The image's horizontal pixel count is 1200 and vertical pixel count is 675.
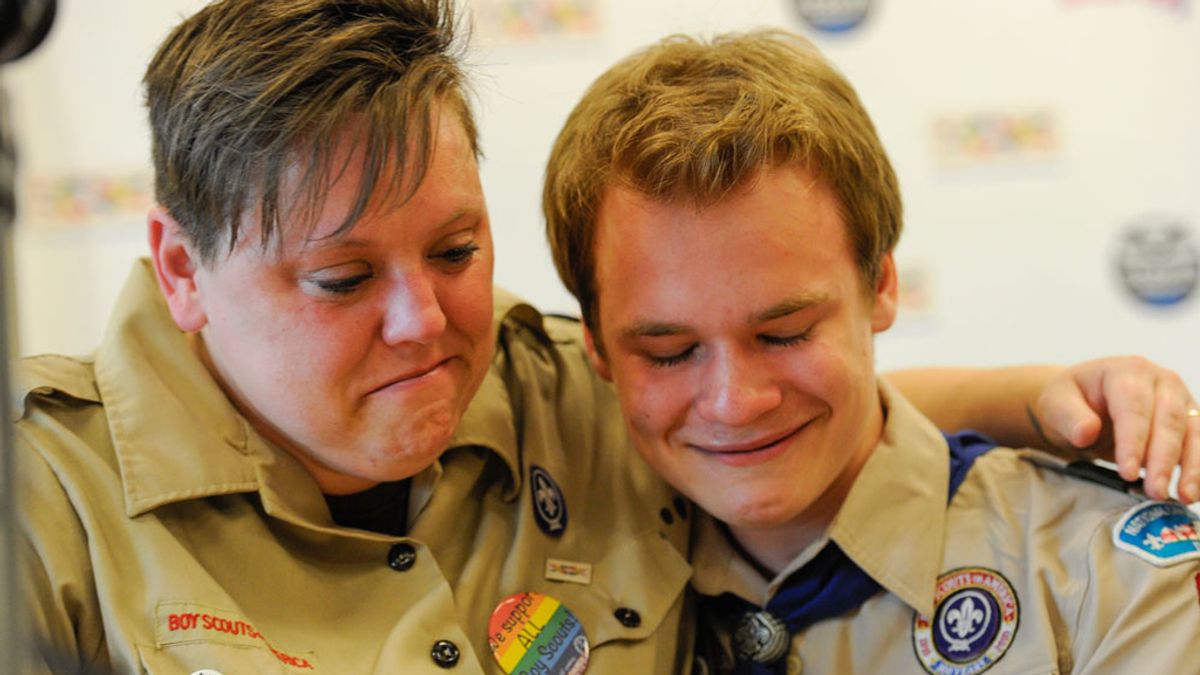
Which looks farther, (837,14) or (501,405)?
(837,14)

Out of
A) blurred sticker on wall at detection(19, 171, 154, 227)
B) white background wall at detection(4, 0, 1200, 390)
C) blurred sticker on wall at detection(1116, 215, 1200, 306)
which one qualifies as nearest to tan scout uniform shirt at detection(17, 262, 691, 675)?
white background wall at detection(4, 0, 1200, 390)

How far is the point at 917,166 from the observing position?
306 centimetres

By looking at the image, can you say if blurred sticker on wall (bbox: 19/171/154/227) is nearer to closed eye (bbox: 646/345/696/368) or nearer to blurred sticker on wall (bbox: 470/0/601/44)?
blurred sticker on wall (bbox: 470/0/601/44)

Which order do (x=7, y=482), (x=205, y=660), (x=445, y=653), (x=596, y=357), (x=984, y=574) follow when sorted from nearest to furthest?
(x=7, y=482) < (x=205, y=660) < (x=445, y=653) < (x=984, y=574) < (x=596, y=357)

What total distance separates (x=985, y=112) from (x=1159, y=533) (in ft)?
6.19

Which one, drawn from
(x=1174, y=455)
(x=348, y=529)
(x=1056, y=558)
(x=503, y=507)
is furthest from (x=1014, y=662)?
(x=348, y=529)

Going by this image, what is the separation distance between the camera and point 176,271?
1.33 m

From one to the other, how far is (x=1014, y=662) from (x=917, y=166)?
1890mm

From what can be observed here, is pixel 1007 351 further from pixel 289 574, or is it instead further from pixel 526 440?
pixel 289 574

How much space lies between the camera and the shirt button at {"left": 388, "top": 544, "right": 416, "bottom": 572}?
136cm

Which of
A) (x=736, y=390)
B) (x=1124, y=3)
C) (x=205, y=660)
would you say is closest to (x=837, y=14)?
(x=1124, y=3)

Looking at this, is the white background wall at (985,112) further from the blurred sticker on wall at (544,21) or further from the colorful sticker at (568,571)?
the colorful sticker at (568,571)

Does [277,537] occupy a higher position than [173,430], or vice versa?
[173,430]

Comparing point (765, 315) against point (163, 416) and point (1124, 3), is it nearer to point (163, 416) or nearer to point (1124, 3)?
point (163, 416)
